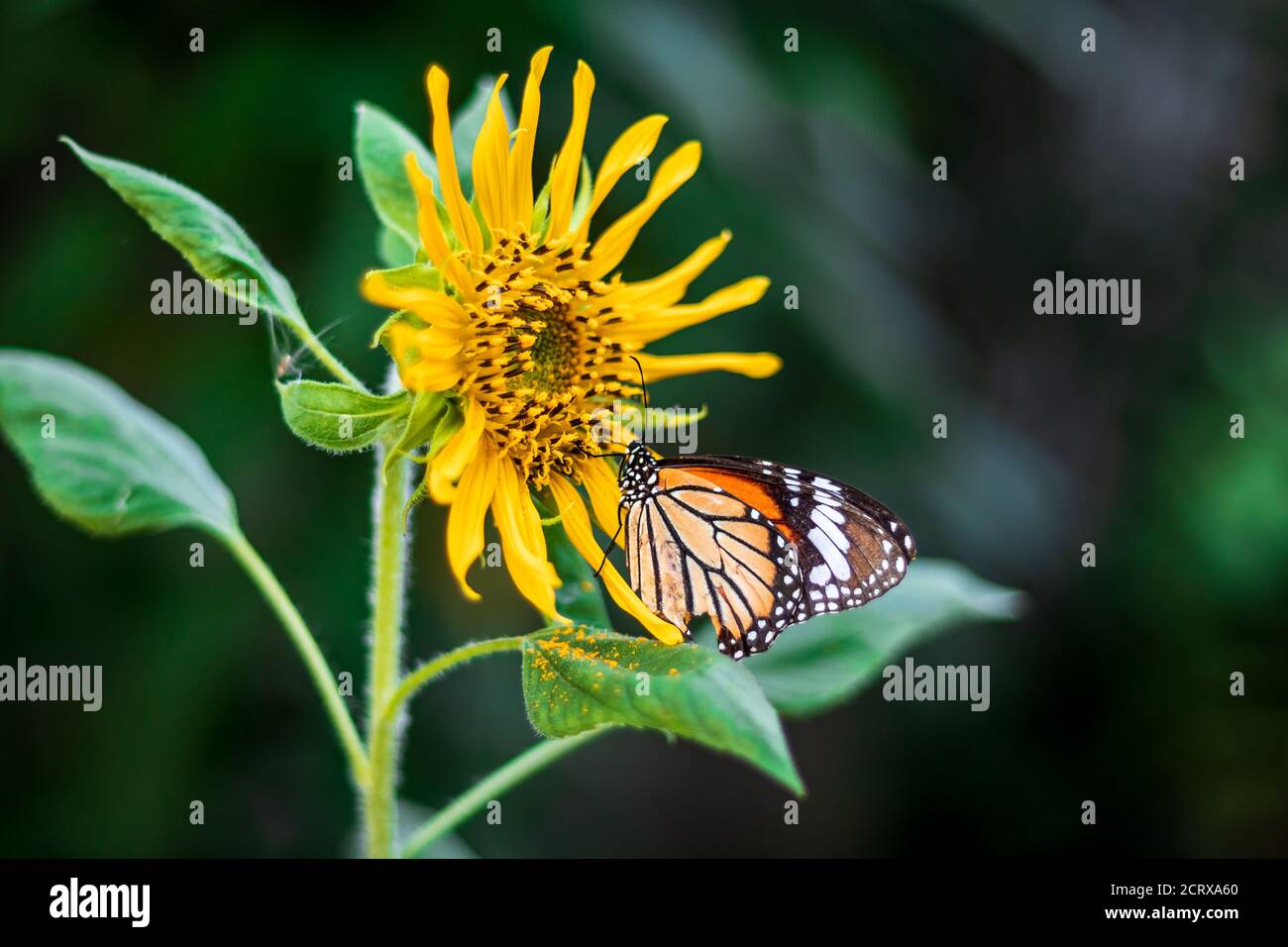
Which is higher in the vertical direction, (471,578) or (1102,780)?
(471,578)

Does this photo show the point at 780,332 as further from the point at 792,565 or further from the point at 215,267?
the point at 215,267

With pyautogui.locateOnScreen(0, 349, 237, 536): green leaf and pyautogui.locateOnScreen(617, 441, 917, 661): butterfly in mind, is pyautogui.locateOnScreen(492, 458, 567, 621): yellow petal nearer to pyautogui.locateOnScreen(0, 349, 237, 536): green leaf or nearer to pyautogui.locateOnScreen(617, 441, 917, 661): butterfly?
pyautogui.locateOnScreen(617, 441, 917, 661): butterfly

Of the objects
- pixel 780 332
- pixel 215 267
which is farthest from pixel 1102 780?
pixel 215 267

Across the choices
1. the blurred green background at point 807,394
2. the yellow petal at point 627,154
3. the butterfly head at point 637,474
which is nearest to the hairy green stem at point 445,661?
the butterfly head at point 637,474

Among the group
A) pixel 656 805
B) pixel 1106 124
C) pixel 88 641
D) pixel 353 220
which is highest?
pixel 1106 124
